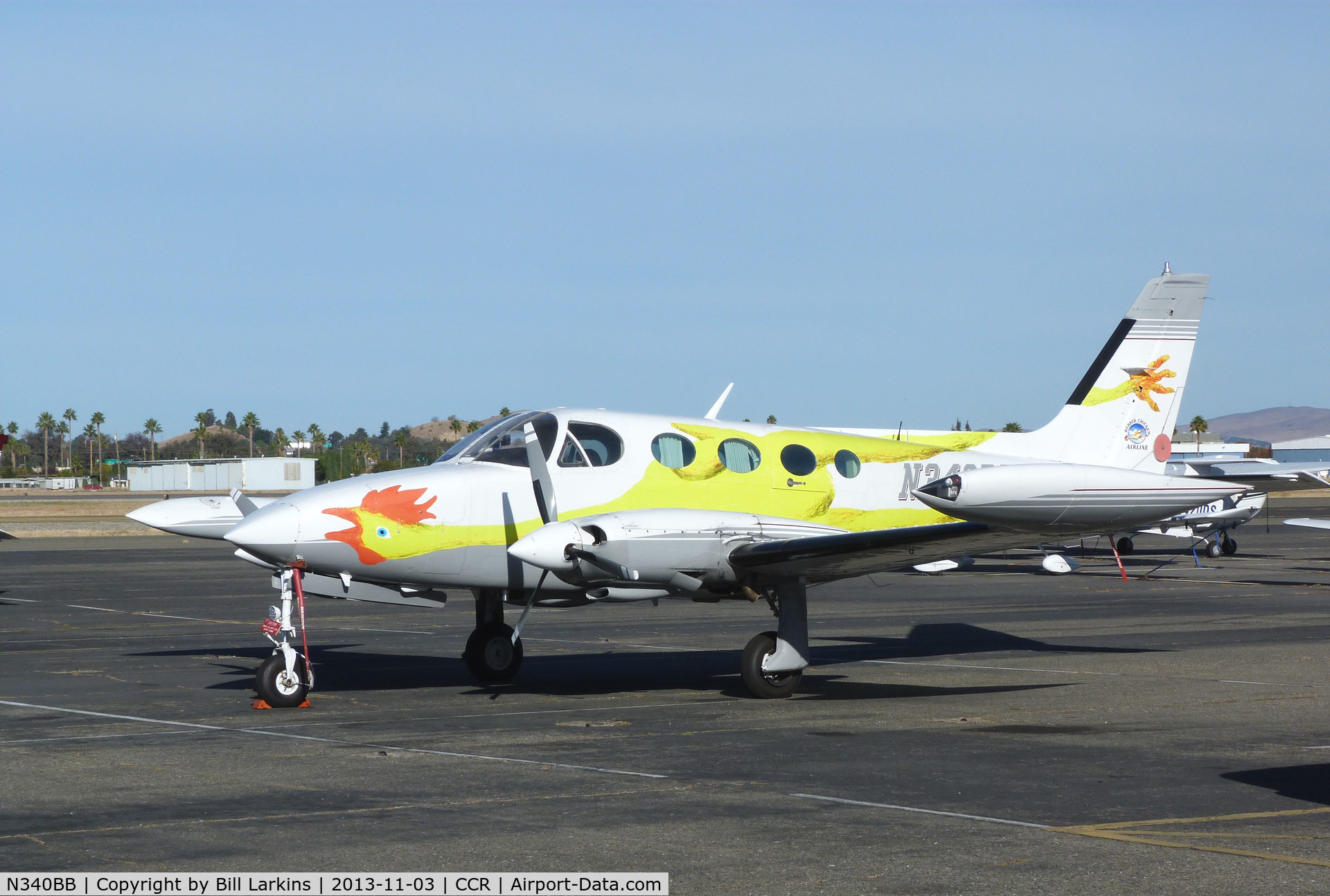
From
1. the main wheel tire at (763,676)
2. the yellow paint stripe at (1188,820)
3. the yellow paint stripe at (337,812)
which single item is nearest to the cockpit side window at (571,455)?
the main wheel tire at (763,676)

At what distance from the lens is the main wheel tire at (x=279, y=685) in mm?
13227

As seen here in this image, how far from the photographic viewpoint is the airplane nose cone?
41.2 feet

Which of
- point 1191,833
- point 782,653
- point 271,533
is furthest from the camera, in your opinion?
point 782,653

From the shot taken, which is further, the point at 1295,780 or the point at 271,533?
the point at 271,533

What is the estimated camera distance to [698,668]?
56.1 feet

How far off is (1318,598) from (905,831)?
23.1 metres

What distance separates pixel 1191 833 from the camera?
25.8 ft

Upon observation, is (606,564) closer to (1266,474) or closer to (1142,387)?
(1142,387)

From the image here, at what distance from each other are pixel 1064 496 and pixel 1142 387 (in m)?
5.96

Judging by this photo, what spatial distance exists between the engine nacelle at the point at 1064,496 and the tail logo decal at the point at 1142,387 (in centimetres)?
430

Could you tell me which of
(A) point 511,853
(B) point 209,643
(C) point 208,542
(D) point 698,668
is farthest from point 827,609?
(C) point 208,542

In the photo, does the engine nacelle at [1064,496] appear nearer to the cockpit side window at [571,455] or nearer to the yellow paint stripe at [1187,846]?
the cockpit side window at [571,455]

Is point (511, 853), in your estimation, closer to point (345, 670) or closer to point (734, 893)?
point (734, 893)

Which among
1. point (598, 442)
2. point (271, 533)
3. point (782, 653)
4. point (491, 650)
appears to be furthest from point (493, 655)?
point (271, 533)
